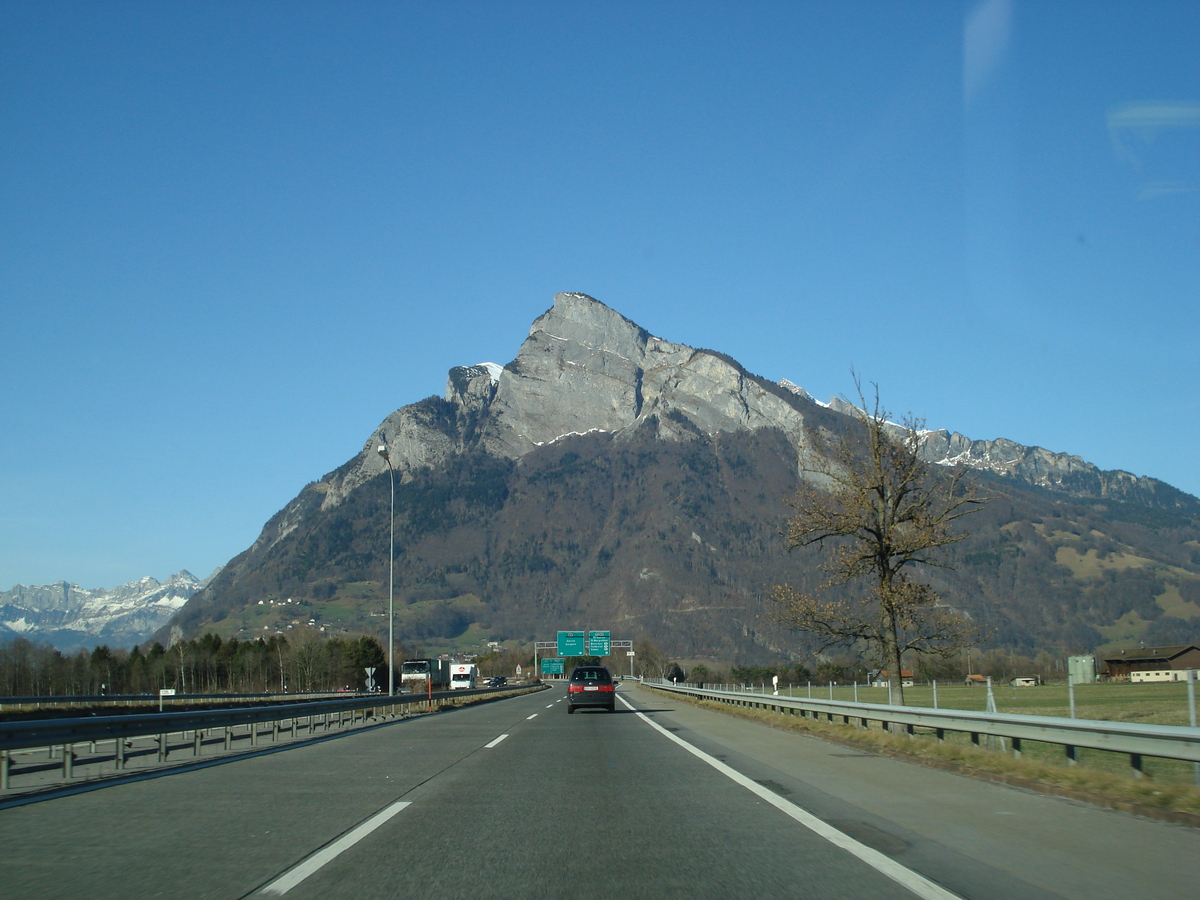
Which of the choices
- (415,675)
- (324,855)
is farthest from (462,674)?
(324,855)

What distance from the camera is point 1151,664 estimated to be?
320 ft

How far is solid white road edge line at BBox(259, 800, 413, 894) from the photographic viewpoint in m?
6.36

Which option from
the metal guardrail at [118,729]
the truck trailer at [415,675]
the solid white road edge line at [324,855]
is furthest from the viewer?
the truck trailer at [415,675]

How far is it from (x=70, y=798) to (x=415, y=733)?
12662 millimetres

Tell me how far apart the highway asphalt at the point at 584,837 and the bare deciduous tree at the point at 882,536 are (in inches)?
512

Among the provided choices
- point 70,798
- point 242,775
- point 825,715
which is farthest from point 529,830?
point 825,715

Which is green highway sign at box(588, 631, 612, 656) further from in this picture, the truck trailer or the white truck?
the truck trailer

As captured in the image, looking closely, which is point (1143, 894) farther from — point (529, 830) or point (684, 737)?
point (684, 737)

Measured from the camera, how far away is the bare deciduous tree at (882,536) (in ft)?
86.8

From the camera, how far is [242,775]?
524 inches

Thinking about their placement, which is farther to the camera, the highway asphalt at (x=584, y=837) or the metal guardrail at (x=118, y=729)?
the metal guardrail at (x=118, y=729)

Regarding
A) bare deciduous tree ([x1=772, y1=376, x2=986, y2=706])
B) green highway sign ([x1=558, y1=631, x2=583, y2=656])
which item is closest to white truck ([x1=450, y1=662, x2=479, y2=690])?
green highway sign ([x1=558, y1=631, x2=583, y2=656])

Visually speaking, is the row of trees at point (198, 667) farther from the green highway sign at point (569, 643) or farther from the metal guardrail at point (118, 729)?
the metal guardrail at point (118, 729)

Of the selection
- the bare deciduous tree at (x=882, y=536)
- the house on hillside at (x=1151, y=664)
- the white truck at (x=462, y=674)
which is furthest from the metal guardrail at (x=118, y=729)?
the house on hillside at (x=1151, y=664)
